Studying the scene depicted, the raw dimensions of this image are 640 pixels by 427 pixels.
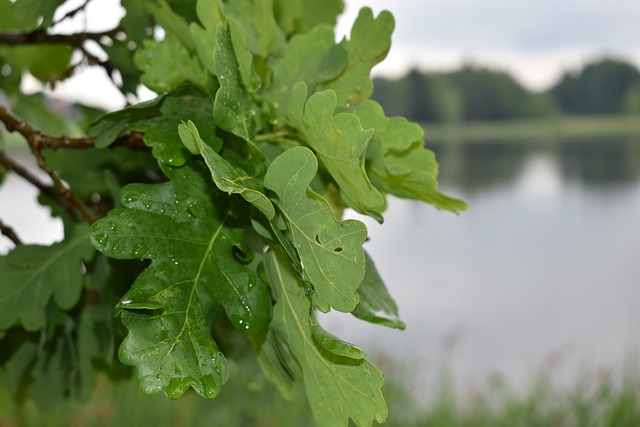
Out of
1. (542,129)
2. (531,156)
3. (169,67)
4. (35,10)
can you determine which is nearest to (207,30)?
(169,67)

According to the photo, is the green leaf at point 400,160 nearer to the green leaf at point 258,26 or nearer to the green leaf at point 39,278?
the green leaf at point 258,26

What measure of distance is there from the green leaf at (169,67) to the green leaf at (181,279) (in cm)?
6

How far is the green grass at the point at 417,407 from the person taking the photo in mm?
2002

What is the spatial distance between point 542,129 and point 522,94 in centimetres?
290

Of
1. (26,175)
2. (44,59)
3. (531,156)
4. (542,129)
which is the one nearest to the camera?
(26,175)

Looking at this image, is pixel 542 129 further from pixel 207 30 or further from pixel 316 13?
pixel 207 30

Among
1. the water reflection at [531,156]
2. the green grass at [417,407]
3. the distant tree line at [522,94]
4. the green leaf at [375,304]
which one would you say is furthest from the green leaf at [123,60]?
the distant tree line at [522,94]

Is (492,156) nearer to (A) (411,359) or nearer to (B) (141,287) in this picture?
(A) (411,359)

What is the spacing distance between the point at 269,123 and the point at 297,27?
0.43ft

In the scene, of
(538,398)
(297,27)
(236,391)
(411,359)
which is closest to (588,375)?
(538,398)

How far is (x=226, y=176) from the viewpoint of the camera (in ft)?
0.87

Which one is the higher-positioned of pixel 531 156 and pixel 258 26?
pixel 258 26

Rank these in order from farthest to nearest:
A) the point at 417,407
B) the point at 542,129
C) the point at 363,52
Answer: the point at 542,129 < the point at 417,407 < the point at 363,52

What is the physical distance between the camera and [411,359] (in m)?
2.70
